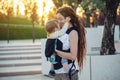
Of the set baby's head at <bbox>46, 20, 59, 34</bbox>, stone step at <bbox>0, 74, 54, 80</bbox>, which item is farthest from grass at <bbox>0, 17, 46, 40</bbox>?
baby's head at <bbox>46, 20, 59, 34</bbox>

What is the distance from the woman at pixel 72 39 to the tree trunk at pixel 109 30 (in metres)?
5.86

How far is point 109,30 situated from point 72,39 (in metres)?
6.47

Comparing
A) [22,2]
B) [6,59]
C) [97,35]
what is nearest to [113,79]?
[97,35]

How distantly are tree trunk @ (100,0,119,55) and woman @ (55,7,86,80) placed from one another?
5864mm

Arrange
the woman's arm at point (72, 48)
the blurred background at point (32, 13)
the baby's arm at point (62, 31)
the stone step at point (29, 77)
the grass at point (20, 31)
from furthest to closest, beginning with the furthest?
the grass at point (20, 31), the blurred background at point (32, 13), the stone step at point (29, 77), the baby's arm at point (62, 31), the woman's arm at point (72, 48)

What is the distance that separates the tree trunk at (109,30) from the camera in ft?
34.3

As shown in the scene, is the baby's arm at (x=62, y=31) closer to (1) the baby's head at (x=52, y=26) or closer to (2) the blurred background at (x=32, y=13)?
(1) the baby's head at (x=52, y=26)

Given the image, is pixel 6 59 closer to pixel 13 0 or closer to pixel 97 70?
pixel 97 70

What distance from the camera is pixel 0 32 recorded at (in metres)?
55.4

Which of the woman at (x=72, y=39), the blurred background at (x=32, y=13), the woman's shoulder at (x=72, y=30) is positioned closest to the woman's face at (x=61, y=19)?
the woman at (x=72, y=39)

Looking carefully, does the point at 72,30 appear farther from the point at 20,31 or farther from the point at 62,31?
the point at 20,31

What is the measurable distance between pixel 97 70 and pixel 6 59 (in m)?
9.48

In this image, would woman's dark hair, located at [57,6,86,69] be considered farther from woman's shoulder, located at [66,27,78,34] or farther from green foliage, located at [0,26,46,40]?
green foliage, located at [0,26,46,40]

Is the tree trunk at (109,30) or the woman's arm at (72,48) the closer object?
the woman's arm at (72,48)
